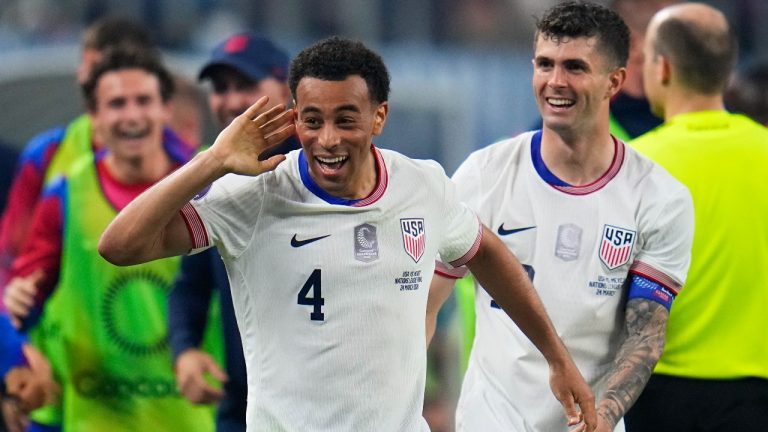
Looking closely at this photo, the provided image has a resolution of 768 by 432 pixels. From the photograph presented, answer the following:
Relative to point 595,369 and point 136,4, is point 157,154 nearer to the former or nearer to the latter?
point 136,4

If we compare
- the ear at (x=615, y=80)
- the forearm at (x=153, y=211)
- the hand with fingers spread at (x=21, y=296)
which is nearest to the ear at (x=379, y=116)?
the forearm at (x=153, y=211)

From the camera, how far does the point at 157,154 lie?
6809 mm

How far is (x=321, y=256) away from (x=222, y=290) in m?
1.94

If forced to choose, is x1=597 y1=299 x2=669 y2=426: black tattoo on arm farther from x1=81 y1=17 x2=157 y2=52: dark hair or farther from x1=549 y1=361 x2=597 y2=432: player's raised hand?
x1=81 y1=17 x2=157 y2=52: dark hair

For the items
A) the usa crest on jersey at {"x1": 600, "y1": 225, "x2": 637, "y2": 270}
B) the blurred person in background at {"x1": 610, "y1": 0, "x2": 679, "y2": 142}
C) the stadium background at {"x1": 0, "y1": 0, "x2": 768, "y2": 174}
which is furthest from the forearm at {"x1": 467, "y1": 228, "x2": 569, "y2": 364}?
the stadium background at {"x1": 0, "y1": 0, "x2": 768, "y2": 174}

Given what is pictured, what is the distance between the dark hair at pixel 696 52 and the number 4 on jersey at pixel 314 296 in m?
2.28

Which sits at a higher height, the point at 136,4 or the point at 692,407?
the point at 136,4

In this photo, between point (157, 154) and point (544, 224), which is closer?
point (544, 224)

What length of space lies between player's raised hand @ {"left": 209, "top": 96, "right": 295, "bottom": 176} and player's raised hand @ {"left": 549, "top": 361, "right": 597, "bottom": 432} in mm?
1096

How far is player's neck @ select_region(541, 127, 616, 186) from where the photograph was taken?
4.95m

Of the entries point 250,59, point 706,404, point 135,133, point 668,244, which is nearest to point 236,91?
point 250,59

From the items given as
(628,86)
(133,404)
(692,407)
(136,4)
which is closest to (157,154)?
(133,404)

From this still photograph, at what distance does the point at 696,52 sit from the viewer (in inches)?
224

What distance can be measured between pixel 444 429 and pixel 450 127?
1.61m
